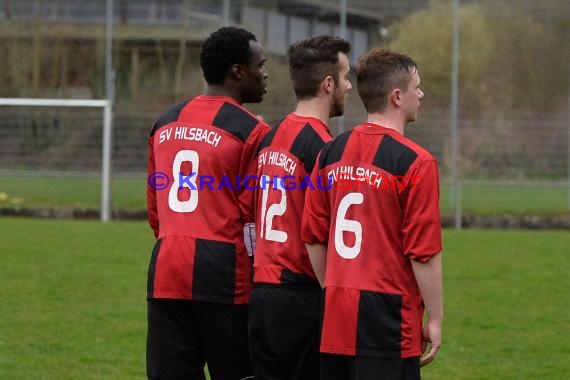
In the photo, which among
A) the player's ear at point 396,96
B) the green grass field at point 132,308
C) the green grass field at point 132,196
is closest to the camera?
the player's ear at point 396,96

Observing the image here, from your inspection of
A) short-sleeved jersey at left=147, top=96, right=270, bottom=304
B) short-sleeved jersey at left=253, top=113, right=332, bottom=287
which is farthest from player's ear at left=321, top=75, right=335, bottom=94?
short-sleeved jersey at left=147, top=96, right=270, bottom=304

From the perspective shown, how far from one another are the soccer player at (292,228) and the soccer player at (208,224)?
0.18 m

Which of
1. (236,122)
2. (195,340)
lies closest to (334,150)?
(236,122)

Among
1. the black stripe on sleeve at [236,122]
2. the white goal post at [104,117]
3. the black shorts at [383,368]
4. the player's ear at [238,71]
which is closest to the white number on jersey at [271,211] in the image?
the black stripe on sleeve at [236,122]

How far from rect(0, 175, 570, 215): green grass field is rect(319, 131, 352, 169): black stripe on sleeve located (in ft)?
57.7

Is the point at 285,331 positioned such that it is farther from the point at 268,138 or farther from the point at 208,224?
the point at 268,138

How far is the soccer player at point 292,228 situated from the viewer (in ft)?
16.2

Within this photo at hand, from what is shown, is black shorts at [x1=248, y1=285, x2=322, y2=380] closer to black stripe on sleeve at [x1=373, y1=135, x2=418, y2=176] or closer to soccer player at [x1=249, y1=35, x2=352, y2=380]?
soccer player at [x1=249, y1=35, x2=352, y2=380]

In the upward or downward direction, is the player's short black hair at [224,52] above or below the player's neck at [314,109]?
above

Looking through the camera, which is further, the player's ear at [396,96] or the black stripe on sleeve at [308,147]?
the black stripe on sleeve at [308,147]

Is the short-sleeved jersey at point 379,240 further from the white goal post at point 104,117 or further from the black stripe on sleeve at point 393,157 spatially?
the white goal post at point 104,117

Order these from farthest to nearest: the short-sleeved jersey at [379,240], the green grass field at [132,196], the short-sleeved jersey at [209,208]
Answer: the green grass field at [132,196] < the short-sleeved jersey at [209,208] < the short-sleeved jersey at [379,240]

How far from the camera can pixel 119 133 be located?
76.5 feet

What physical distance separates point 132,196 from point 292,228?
1821 centimetres
